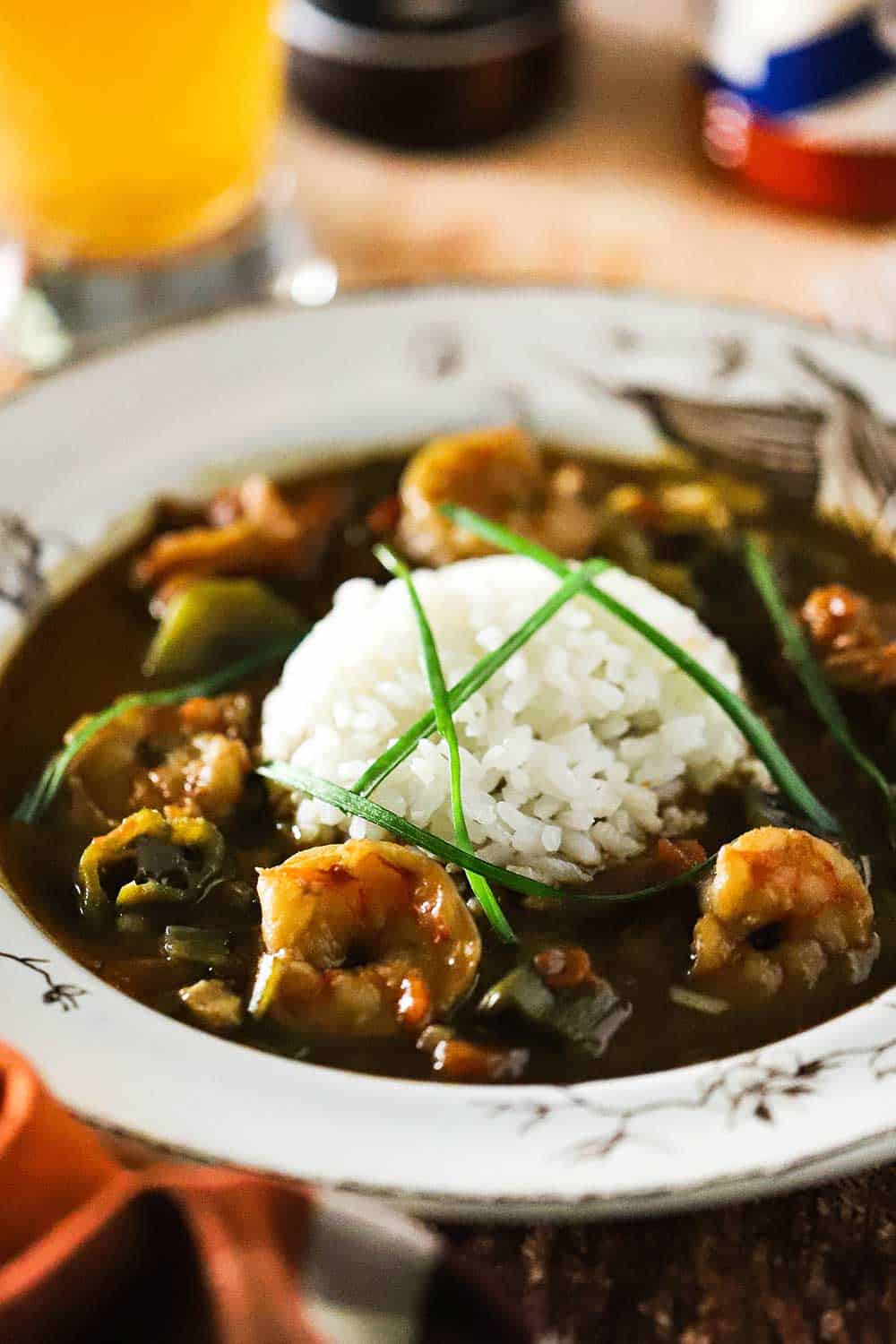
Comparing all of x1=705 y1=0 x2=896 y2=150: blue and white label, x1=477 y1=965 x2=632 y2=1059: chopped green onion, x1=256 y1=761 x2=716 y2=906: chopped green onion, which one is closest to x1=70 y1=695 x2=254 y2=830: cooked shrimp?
x1=256 y1=761 x2=716 y2=906: chopped green onion

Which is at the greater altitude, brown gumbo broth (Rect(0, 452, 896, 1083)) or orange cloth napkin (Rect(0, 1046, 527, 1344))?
orange cloth napkin (Rect(0, 1046, 527, 1344))

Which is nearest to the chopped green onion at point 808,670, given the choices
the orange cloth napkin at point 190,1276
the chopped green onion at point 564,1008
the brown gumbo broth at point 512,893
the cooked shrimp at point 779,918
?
the brown gumbo broth at point 512,893

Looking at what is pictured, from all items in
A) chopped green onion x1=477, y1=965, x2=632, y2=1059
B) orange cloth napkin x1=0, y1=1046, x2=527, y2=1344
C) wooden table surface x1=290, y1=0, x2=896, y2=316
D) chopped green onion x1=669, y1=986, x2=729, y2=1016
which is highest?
orange cloth napkin x1=0, y1=1046, x2=527, y2=1344

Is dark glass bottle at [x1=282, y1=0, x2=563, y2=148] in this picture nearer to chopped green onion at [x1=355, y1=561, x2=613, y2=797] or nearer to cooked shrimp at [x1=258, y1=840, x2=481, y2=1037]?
chopped green onion at [x1=355, y1=561, x2=613, y2=797]

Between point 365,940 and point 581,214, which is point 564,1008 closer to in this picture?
point 365,940

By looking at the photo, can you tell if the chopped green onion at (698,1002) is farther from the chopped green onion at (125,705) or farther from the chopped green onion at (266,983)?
the chopped green onion at (125,705)

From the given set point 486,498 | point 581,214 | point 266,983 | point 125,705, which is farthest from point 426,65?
point 266,983

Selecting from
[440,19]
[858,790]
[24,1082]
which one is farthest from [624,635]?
[440,19]
